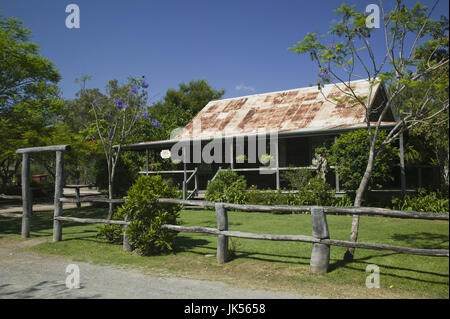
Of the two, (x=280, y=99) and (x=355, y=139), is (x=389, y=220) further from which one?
(x=280, y=99)

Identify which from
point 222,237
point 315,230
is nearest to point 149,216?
point 222,237

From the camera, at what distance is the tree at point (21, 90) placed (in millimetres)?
11047

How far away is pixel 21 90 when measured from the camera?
11.9 metres

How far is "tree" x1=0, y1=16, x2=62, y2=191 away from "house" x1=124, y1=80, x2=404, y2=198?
5909 millimetres

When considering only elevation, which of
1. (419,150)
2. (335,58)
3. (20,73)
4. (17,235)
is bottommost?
(17,235)

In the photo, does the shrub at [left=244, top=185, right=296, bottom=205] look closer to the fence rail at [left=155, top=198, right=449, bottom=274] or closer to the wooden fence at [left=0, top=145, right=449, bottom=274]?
the wooden fence at [left=0, top=145, right=449, bottom=274]

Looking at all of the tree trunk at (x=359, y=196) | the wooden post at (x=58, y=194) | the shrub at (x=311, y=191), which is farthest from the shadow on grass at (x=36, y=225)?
→ the tree trunk at (x=359, y=196)

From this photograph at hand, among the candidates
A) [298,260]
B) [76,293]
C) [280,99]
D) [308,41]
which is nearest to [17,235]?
[76,293]

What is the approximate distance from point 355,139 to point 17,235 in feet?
34.9

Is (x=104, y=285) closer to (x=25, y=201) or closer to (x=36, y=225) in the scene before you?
(x=25, y=201)

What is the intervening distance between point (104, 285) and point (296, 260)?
10.4ft

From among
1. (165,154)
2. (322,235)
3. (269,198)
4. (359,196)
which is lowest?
(322,235)

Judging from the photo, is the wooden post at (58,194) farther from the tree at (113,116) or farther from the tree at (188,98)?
the tree at (188,98)

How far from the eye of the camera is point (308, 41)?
19.9 feet
